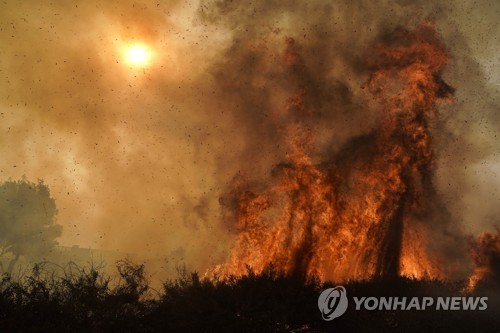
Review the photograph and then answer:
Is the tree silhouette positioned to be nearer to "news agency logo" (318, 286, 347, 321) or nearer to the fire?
the fire

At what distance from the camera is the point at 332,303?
476 inches

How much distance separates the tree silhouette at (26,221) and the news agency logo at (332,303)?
5262 cm

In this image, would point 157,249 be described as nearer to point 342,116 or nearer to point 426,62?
point 342,116

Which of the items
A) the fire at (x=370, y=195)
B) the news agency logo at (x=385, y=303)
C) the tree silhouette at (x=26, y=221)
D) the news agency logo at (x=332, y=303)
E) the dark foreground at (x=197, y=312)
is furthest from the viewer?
the tree silhouette at (x=26, y=221)

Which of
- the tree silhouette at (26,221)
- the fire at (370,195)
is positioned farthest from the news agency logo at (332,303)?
the tree silhouette at (26,221)

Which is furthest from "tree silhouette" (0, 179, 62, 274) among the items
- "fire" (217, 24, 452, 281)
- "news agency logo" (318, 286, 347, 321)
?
"news agency logo" (318, 286, 347, 321)

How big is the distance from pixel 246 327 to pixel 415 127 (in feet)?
50.2

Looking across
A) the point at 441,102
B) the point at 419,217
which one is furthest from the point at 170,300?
the point at 441,102

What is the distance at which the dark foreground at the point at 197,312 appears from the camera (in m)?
10.4

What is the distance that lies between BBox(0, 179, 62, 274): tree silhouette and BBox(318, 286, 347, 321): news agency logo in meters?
52.6

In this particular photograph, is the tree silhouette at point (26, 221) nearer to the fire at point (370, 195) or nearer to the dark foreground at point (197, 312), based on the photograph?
the fire at point (370, 195)

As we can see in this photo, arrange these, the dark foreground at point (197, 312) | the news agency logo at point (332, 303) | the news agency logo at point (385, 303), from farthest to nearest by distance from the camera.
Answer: the news agency logo at point (385, 303)
the news agency logo at point (332, 303)
the dark foreground at point (197, 312)

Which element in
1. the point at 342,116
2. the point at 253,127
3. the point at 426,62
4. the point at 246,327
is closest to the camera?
the point at 246,327

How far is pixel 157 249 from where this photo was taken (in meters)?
46.8
